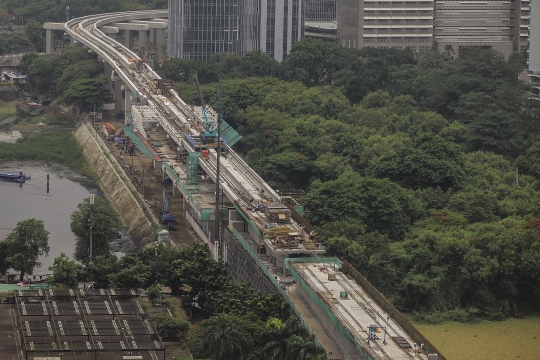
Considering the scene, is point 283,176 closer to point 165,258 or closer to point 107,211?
point 107,211

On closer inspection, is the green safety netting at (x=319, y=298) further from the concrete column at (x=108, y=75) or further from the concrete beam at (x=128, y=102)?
the concrete column at (x=108, y=75)

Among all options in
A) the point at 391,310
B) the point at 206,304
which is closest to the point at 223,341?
the point at 391,310

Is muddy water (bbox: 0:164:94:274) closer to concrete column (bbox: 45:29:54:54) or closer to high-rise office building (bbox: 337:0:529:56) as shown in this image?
concrete column (bbox: 45:29:54:54)

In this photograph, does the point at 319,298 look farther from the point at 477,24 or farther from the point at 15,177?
the point at 477,24

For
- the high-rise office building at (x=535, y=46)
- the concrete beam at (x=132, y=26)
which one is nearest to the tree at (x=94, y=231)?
the high-rise office building at (x=535, y=46)

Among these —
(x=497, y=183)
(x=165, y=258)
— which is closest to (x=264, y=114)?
(x=497, y=183)
